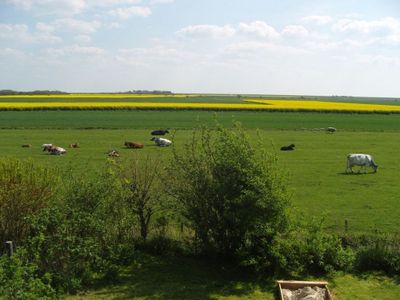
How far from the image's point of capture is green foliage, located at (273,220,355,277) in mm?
11570

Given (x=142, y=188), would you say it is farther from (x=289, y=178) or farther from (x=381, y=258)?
(x=381, y=258)

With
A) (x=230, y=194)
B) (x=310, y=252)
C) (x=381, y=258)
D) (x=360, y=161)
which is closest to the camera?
(x=230, y=194)

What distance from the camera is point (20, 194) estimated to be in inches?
439

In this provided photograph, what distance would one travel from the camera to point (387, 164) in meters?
28.8

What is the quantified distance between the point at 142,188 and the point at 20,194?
3.29m

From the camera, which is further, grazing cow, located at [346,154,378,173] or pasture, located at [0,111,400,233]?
grazing cow, located at [346,154,378,173]

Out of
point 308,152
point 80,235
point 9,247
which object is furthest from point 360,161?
point 9,247

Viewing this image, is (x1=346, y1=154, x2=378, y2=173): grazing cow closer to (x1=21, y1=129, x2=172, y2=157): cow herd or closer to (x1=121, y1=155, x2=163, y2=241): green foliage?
(x1=21, y1=129, x2=172, y2=157): cow herd

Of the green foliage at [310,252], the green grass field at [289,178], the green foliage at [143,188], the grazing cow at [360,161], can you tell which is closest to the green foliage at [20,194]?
the green grass field at [289,178]

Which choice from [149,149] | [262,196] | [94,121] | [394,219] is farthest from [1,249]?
[94,121]

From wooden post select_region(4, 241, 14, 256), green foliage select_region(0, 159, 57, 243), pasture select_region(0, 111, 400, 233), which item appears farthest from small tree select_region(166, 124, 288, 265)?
wooden post select_region(4, 241, 14, 256)

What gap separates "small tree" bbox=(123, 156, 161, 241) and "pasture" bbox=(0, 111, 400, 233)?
58.0 inches

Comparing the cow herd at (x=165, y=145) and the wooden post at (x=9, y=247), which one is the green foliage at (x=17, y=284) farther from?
the cow herd at (x=165, y=145)

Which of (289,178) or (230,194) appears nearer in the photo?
(230,194)
